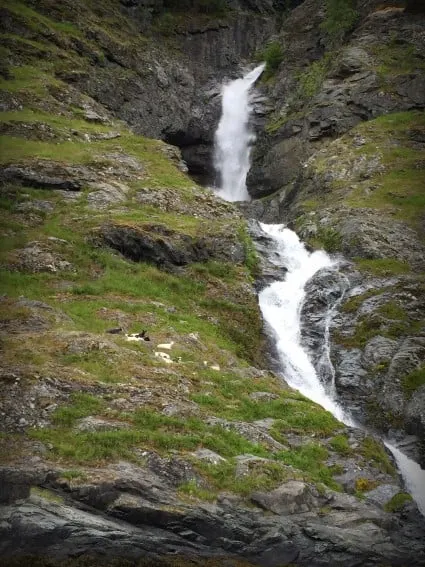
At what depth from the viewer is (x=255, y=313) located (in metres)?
29.9

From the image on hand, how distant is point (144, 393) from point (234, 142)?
49.6 m

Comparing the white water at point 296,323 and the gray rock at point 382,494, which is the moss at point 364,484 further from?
the white water at point 296,323

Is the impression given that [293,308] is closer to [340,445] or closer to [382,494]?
[340,445]

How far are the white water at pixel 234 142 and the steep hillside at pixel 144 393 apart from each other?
15.0 meters

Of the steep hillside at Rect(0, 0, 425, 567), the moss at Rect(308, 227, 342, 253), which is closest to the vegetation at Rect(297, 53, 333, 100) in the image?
the steep hillside at Rect(0, 0, 425, 567)

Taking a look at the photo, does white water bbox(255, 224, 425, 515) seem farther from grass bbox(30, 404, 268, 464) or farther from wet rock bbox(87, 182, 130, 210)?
wet rock bbox(87, 182, 130, 210)

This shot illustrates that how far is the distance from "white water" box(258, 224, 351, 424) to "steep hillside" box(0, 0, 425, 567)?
1.66 m

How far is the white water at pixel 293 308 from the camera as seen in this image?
26906mm

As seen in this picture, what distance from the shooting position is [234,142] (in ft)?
208

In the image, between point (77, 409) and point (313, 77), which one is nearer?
point (77, 409)

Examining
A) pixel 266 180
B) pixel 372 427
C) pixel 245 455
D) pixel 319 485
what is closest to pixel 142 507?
pixel 245 455

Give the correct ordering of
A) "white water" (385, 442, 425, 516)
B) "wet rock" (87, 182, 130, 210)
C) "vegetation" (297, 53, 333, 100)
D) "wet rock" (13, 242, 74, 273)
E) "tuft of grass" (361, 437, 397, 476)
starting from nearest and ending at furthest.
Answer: "tuft of grass" (361, 437, 397, 476) < "white water" (385, 442, 425, 516) < "wet rock" (13, 242, 74, 273) < "wet rock" (87, 182, 130, 210) < "vegetation" (297, 53, 333, 100)

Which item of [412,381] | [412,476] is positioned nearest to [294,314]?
[412,381]

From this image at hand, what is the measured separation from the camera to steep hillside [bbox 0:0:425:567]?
12.7 m
